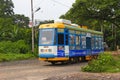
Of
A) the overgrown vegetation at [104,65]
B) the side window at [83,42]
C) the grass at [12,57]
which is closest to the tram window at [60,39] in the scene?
the side window at [83,42]

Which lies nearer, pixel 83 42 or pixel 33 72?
pixel 33 72

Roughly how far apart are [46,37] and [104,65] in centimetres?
682

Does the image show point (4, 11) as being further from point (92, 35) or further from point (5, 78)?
point (5, 78)

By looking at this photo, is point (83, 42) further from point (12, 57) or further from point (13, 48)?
point (13, 48)

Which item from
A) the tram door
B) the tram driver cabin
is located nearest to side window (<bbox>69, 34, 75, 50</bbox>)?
the tram driver cabin

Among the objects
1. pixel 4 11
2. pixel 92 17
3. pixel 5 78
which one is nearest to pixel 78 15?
pixel 92 17

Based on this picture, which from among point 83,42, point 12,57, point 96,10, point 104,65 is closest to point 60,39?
point 83,42

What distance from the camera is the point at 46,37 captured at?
2586 cm

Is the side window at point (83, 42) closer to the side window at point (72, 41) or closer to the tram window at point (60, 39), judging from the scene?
the side window at point (72, 41)

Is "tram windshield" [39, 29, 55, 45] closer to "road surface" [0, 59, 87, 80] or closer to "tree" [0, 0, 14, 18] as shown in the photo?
"road surface" [0, 59, 87, 80]

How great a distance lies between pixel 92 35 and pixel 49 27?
339 inches

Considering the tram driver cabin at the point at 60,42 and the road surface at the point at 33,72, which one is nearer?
the road surface at the point at 33,72

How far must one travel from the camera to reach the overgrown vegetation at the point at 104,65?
62.9ft

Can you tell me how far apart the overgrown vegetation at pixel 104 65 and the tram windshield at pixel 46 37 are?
538 centimetres
